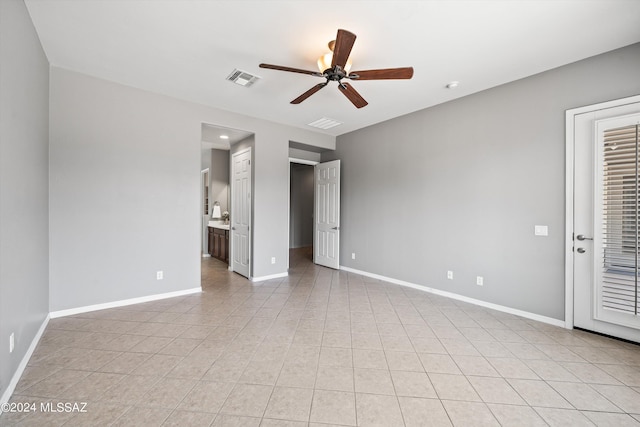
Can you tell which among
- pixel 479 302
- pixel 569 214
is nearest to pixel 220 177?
pixel 479 302

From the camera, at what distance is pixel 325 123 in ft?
16.0

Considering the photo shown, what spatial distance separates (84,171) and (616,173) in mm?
5753

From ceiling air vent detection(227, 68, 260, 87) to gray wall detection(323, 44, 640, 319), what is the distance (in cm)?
255

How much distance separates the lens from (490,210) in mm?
3480

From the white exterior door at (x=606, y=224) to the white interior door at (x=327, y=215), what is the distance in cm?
362

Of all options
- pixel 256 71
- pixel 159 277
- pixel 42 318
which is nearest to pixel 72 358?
pixel 42 318

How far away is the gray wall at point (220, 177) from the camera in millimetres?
7109

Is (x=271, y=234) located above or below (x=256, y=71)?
below

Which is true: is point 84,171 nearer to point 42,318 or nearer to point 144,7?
point 42,318

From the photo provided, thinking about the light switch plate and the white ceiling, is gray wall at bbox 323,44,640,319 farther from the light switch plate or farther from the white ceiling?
the white ceiling

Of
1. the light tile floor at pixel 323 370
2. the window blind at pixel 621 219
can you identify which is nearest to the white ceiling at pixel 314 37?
the window blind at pixel 621 219

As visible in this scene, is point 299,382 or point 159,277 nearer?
point 299,382

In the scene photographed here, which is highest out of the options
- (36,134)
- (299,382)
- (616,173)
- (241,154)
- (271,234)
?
(241,154)

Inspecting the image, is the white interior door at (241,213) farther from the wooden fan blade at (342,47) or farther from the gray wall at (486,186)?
the wooden fan blade at (342,47)
